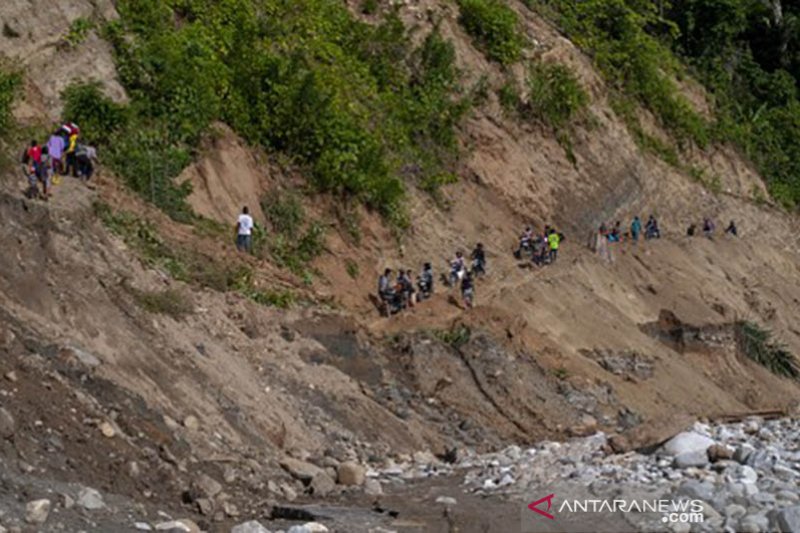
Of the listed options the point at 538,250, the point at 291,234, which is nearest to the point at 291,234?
the point at 291,234

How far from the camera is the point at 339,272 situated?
2270 cm

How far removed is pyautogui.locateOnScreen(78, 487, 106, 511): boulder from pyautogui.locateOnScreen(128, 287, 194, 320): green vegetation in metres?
5.51

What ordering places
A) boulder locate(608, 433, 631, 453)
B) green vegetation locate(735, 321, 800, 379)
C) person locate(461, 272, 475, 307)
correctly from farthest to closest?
green vegetation locate(735, 321, 800, 379) < person locate(461, 272, 475, 307) < boulder locate(608, 433, 631, 453)

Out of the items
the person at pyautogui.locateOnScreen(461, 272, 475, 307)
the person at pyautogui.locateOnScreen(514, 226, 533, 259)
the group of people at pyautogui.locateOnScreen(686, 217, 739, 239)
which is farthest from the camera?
the group of people at pyautogui.locateOnScreen(686, 217, 739, 239)

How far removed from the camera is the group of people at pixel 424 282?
72.9 feet

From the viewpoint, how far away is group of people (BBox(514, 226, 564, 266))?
2697 centimetres

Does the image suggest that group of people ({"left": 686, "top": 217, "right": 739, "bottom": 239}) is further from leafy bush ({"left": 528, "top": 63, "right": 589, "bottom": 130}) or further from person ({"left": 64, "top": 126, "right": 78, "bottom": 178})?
person ({"left": 64, "top": 126, "right": 78, "bottom": 178})

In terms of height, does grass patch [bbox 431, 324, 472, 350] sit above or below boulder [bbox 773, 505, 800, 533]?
below

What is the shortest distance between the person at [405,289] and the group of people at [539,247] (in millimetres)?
5111

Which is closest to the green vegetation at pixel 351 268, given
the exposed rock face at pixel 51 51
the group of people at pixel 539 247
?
the exposed rock face at pixel 51 51

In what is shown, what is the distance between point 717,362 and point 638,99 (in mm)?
11224

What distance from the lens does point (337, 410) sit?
57.1ft

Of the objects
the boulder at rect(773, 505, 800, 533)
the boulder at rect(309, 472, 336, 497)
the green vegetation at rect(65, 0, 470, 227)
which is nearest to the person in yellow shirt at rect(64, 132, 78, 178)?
the green vegetation at rect(65, 0, 470, 227)

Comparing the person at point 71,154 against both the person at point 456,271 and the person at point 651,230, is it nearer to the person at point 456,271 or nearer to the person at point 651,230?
the person at point 456,271
